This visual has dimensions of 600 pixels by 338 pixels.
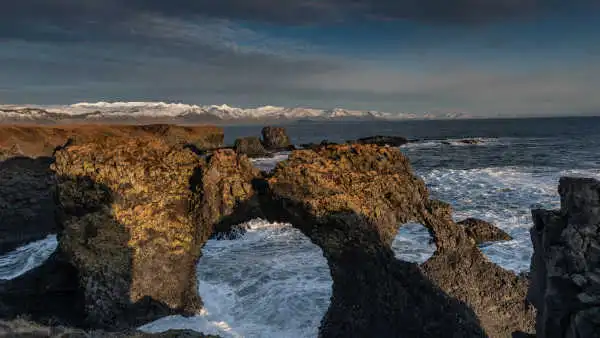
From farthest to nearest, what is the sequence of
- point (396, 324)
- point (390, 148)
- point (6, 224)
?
point (6, 224)
point (390, 148)
point (396, 324)

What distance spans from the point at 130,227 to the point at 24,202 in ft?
62.0

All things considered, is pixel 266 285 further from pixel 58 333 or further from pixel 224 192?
pixel 58 333

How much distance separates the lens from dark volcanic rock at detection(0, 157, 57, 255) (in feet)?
80.4

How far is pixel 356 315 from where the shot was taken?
45.6ft

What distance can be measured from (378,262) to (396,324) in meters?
1.92

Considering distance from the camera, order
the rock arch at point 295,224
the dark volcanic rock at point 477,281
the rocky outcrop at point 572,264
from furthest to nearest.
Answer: the dark volcanic rock at point 477,281
the rock arch at point 295,224
the rocky outcrop at point 572,264

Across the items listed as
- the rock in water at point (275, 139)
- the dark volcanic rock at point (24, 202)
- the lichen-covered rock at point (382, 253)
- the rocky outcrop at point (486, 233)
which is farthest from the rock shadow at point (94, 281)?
the rock in water at point (275, 139)

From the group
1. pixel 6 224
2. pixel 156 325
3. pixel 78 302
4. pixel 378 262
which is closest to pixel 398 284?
pixel 378 262

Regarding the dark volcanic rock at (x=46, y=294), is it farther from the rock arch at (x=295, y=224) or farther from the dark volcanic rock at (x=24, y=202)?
the dark volcanic rock at (x=24, y=202)

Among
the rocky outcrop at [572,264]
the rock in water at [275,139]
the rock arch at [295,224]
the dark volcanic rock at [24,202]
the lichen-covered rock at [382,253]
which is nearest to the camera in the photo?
the rocky outcrop at [572,264]

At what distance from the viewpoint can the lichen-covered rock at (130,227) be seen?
1438 cm

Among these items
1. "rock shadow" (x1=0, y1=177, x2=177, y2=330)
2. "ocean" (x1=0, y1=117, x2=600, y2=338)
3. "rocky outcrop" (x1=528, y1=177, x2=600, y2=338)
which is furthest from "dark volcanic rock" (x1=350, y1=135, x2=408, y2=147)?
"rocky outcrop" (x1=528, y1=177, x2=600, y2=338)

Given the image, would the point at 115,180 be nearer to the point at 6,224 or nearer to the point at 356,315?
the point at 356,315

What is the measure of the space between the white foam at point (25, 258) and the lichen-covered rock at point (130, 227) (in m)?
5.15
